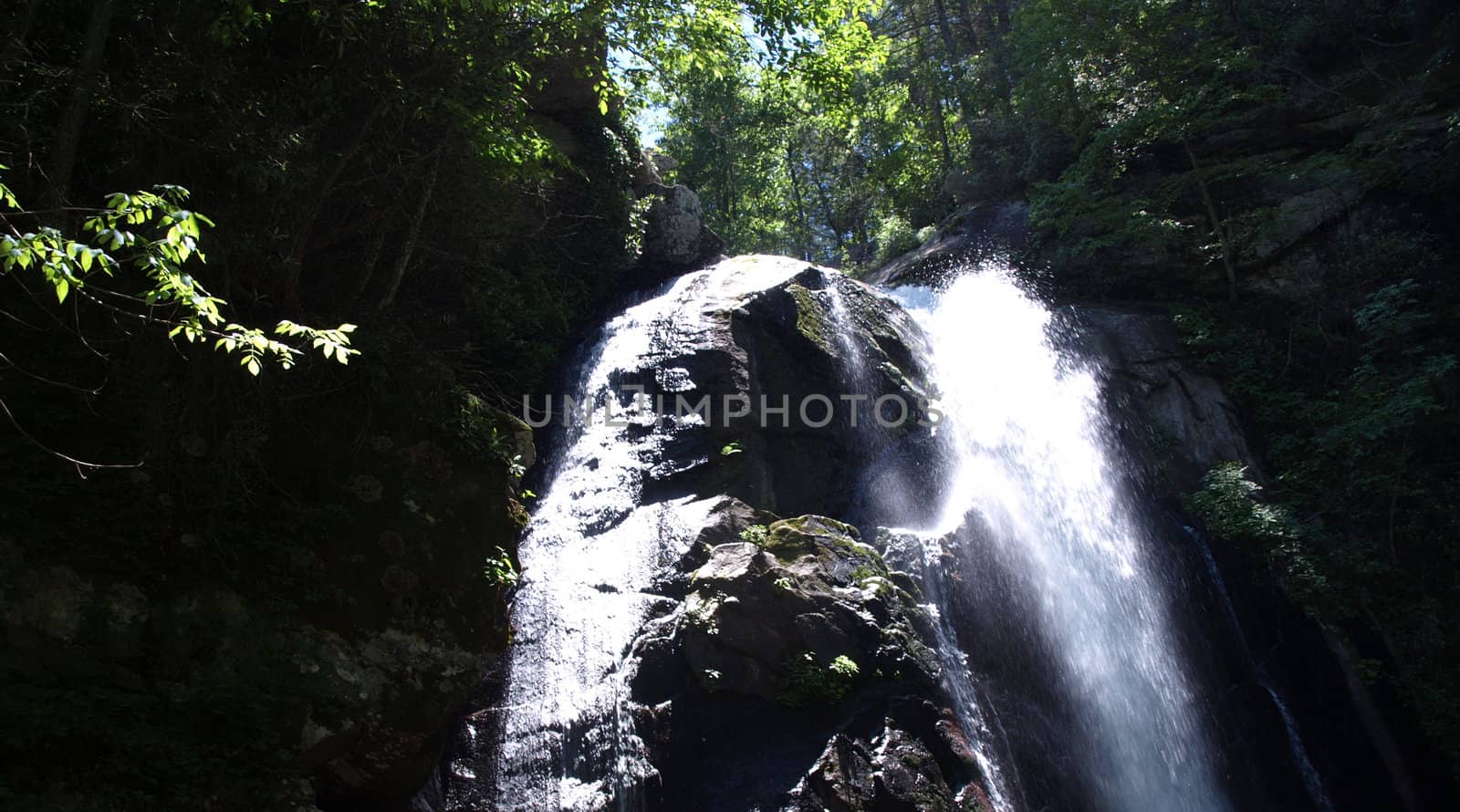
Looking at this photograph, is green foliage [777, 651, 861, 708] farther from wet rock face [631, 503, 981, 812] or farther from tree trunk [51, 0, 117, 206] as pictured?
tree trunk [51, 0, 117, 206]

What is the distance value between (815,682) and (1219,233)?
10.7 m

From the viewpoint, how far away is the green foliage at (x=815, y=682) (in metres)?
6.29

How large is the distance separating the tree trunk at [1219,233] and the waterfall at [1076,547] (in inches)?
107

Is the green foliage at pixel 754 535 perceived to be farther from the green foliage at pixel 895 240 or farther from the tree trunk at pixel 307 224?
the green foliage at pixel 895 240

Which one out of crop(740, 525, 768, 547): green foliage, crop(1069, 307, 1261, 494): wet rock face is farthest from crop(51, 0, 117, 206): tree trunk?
crop(1069, 307, 1261, 494): wet rock face

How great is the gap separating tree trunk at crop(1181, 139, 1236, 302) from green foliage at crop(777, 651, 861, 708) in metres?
10.1

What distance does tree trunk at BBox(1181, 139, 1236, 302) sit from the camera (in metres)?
12.6

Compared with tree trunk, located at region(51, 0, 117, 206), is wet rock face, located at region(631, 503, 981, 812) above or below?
below

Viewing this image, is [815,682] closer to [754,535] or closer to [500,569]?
[754,535]

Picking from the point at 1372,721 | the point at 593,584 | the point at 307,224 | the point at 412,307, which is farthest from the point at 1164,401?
the point at 307,224

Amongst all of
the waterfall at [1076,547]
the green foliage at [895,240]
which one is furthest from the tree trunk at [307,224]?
the green foliage at [895,240]

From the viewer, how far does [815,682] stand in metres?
6.29

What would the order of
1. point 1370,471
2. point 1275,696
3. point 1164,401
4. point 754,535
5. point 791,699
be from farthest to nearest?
point 1164,401, point 1370,471, point 1275,696, point 754,535, point 791,699

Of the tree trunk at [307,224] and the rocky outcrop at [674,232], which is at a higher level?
the rocky outcrop at [674,232]
